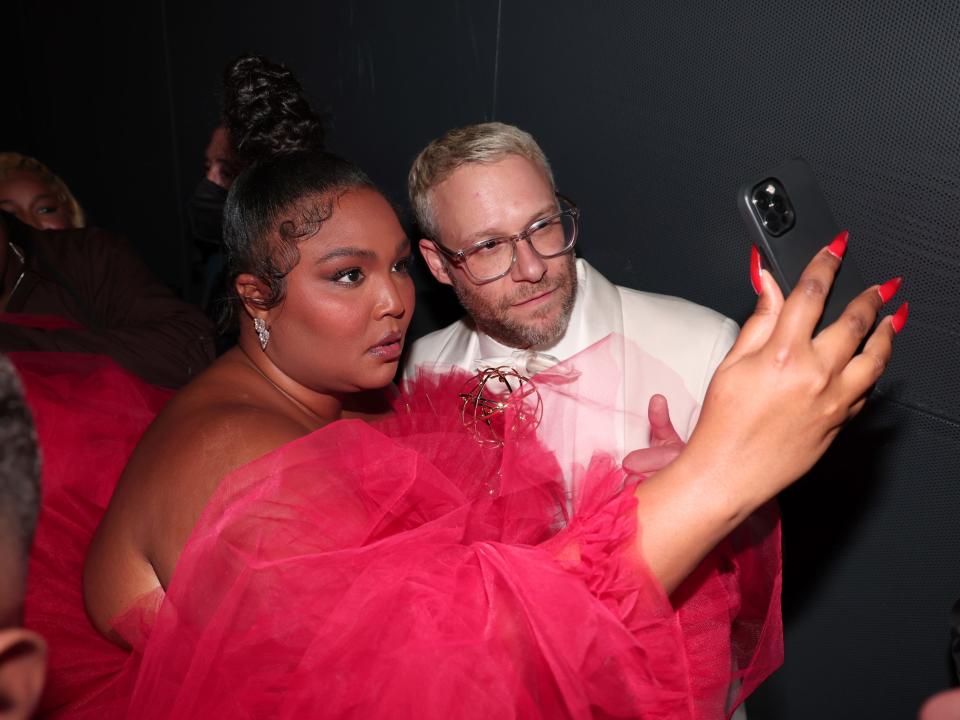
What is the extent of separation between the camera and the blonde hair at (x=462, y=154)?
205cm

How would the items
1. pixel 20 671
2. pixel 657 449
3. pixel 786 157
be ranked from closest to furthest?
pixel 20 671 → pixel 657 449 → pixel 786 157

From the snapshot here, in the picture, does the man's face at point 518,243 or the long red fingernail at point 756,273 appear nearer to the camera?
the long red fingernail at point 756,273

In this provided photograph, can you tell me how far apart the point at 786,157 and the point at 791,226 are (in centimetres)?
74

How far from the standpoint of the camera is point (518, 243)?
6.57 feet

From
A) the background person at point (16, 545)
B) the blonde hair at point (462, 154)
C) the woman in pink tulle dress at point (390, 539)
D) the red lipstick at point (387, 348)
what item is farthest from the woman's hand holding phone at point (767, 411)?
the blonde hair at point (462, 154)

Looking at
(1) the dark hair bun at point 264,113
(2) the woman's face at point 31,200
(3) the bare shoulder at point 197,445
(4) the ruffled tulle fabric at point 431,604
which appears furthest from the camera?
(2) the woman's face at point 31,200

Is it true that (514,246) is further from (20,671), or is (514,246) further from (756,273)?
(20,671)

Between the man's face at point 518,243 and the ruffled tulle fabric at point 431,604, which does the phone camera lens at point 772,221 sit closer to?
the ruffled tulle fabric at point 431,604

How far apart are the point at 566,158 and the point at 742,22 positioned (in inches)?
25.2

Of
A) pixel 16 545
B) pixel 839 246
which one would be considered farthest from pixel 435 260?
pixel 16 545

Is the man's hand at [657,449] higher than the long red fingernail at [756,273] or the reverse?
the reverse

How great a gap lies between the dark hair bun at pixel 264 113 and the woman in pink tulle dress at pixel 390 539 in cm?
22

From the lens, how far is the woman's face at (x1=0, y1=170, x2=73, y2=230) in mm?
3285

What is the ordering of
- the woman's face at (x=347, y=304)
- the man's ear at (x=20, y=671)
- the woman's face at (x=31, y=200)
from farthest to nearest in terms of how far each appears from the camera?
the woman's face at (x=31, y=200) → the woman's face at (x=347, y=304) → the man's ear at (x=20, y=671)
